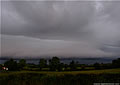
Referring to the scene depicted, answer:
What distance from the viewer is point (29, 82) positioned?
4.65 m

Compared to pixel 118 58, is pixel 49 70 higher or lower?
lower

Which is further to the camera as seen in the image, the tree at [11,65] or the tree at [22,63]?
the tree at [22,63]

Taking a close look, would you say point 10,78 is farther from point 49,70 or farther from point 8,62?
point 49,70

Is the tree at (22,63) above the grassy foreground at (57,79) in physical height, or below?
above

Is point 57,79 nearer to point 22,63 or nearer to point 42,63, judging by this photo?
point 42,63

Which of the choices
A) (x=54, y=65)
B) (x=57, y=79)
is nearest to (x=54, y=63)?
(x=54, y=65)

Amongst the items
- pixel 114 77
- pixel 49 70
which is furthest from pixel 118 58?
pixel 49 70

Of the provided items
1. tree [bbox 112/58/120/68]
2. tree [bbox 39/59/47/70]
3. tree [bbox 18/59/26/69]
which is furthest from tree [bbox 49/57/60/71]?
tree [bbox 112/58/120/68]

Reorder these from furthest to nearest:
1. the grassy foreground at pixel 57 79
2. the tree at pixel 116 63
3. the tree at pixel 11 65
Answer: the tree at pixel 116 63
the tree at pixel 11 65
the grassy foreground at pixel 57 79

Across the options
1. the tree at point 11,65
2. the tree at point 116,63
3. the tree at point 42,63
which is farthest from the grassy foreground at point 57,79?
the tree at point 116,63

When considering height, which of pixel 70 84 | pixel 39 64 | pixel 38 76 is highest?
pixel 39 64

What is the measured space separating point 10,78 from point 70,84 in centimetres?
276

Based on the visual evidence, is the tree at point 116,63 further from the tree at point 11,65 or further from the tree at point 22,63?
the tree at point 11,65

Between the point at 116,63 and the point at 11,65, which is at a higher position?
the point at 11,65
